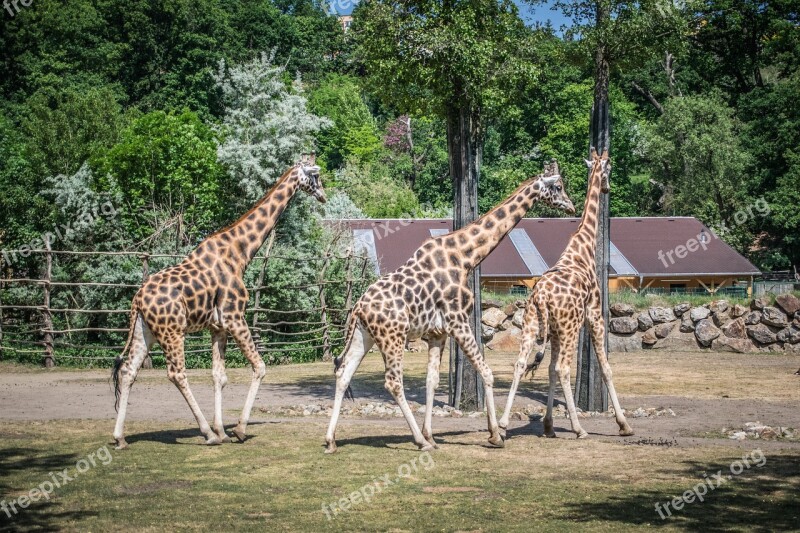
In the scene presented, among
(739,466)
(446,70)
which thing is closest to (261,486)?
(739,466)

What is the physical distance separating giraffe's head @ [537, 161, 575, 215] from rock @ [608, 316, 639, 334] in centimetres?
1612

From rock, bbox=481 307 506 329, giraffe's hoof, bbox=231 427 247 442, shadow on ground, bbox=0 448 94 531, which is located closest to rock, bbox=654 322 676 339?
rock, bbox=481 307 506 329

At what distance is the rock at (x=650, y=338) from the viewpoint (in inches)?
1158

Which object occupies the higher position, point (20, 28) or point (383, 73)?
point (20, 28)

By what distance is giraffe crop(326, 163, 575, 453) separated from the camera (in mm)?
11867

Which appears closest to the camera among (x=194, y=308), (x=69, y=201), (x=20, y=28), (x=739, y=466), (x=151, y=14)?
(x=739, y=466)

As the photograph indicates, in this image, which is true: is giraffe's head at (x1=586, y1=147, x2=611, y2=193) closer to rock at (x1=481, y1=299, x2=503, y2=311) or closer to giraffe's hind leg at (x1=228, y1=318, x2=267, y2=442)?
→ giraffe's hind leg at (x1=228, y1=318, x2=267, y2=442)

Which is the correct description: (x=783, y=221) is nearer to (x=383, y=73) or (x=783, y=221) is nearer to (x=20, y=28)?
(x=383, y=73)

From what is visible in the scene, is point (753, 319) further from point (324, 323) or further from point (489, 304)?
point (324, 323)

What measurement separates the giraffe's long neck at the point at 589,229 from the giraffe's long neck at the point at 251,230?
4.29 m

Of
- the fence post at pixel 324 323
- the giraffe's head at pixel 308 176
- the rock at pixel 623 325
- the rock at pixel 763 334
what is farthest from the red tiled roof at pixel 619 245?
the giraffe's head at pixel 308 176

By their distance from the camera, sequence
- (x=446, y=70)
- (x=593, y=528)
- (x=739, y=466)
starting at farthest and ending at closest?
(x=446, y=70), (x=739, y=466), (x=593, y=528)

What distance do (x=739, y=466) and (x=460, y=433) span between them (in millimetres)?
4056

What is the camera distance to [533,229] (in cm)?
4206
